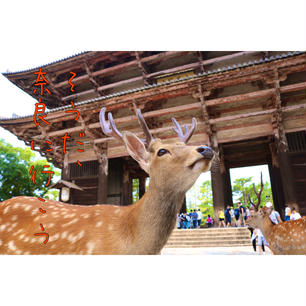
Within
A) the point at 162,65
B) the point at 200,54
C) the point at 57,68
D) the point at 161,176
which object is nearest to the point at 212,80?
the point at 200,54

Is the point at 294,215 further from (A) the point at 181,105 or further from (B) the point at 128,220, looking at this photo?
(B) the point at 128,220

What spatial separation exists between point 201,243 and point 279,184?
166 inches

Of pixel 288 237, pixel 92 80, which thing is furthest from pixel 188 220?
pixel 92 80

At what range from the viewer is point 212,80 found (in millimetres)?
6281

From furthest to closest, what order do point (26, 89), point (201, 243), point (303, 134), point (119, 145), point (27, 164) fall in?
point (26, 89) < point (119, 145) < point (303, 134) < point (201, 243) < point (27, 164)

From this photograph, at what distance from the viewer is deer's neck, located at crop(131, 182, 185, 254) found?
4.75 feet

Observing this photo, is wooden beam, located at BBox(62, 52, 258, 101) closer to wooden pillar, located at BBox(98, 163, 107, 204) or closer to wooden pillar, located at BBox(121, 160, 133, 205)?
wooden pillar, located at BBox(98, 163, 107, 204)

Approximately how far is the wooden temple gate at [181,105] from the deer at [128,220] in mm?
4326

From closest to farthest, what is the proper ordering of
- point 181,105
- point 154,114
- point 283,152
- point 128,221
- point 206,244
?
point 128,221, point 206,244, point 283,152, point 154,114, point 181,105

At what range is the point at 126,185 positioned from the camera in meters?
11.0

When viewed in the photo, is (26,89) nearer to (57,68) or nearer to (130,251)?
(57,68)

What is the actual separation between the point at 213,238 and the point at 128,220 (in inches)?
207

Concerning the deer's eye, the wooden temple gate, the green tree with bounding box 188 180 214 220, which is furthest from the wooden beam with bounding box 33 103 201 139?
the green tree with bounding box 188 180 214 220

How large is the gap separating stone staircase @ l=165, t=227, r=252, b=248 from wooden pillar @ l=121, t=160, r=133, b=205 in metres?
4.29
